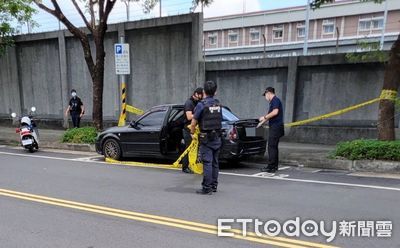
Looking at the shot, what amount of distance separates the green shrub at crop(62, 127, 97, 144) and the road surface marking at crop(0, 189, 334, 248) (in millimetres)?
6037

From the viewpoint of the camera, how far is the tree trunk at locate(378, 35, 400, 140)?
30.1ft

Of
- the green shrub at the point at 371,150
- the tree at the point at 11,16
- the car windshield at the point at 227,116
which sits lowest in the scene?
the green shrub at the point at 371,150

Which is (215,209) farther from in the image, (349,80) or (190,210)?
(349,80)

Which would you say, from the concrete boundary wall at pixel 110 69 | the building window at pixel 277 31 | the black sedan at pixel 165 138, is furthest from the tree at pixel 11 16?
the building window at pixel 277 31

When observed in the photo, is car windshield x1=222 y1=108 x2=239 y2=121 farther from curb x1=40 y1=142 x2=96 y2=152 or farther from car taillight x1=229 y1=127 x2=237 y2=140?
curb x1=40 y1=142 x2=96 y2=152

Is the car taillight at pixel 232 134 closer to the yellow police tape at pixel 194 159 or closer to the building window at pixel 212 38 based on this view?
the yellow police tape at pixel 194 159

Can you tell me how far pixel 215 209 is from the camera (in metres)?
5.93

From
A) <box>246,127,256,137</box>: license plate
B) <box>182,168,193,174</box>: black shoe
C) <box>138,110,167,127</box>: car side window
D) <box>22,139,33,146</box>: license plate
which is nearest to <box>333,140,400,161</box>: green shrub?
<box>246,127,256,137</box>: license plate

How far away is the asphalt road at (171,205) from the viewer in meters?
4.75

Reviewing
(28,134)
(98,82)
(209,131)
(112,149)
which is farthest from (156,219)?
(98,82)

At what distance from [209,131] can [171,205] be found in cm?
137

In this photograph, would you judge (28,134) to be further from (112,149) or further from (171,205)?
(171,205)

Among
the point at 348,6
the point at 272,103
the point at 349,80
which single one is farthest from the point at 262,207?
the point at 348,6

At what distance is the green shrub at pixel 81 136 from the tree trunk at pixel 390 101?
8.70 m
